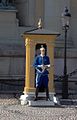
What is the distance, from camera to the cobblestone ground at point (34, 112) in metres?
14.0

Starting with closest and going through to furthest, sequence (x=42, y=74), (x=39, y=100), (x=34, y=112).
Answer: (x=34, y=112) → (x=42, y=74) → (x=39, y=100)

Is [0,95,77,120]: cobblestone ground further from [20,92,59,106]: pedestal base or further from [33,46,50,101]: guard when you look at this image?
[33,46,50,101]: guard

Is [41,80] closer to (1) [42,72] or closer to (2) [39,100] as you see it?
(1) [42,72]

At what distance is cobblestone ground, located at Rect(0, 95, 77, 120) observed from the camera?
1404 centimetres

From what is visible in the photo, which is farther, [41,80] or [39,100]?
[39,100]

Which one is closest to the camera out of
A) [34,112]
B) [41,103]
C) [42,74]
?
[34,112]

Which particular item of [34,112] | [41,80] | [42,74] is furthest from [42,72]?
[34,112]

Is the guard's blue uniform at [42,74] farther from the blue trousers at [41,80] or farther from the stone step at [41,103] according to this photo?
the stone step at [41,103]

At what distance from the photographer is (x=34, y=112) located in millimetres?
15008

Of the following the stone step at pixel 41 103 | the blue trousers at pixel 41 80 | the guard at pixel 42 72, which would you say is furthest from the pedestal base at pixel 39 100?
the blue trousers at pixel 41 80

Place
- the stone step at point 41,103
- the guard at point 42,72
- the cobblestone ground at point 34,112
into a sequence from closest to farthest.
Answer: the cobblestone ground at point 34,112 < the stone step at point 41,103 < the guard at point 42,72

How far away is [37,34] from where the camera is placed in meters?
17.4

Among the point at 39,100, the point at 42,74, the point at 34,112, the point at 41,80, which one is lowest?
the point at 39,100

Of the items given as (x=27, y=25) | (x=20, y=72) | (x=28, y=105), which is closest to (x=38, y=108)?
(x=28, y=105)
